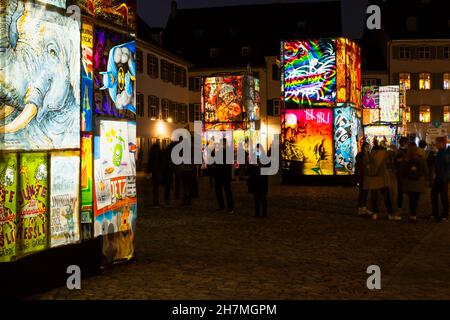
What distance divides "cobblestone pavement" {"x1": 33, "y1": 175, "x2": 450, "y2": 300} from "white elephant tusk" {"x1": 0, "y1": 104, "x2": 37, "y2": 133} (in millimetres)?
1731

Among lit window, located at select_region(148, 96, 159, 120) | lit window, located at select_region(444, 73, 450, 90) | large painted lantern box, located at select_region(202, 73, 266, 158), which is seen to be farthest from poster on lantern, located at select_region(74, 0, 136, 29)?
lit window, located at select_region(444, 73, 450, 90)

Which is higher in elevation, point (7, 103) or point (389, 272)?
point (7, 103)

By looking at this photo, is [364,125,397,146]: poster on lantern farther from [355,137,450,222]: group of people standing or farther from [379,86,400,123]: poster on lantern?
[355,137,450,222]: group of people standing

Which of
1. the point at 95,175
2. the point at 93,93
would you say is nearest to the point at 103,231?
the point at 95,175

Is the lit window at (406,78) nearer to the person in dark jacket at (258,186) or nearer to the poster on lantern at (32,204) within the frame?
the person in dark jacket at (258,186)

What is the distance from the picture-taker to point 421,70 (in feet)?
205

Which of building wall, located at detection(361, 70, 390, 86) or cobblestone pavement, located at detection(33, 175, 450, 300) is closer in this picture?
cobblestone pavement, located at detection(33, 175, 450, 300)

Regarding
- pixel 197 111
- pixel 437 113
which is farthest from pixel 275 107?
pixel 437 113

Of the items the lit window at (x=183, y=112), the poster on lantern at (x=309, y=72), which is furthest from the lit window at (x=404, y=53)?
the poster on lantern at (x=309, y=72)

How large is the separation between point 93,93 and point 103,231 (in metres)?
1.69

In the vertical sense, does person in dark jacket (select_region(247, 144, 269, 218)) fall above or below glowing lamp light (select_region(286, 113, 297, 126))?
below

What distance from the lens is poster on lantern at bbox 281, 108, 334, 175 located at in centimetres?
2762
